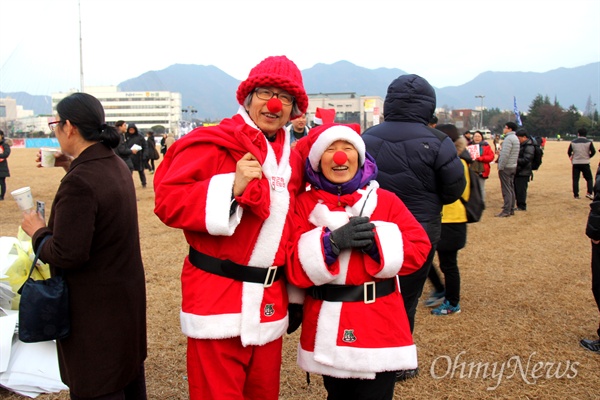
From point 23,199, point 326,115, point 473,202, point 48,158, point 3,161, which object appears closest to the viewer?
point 23,199

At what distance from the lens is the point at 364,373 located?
6.46 ft

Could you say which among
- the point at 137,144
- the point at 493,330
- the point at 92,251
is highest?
the point at 137,144

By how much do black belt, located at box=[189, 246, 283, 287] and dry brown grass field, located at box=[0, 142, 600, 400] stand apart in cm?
156

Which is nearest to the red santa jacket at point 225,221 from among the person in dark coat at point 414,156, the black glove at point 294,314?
the black glove at point 294,314

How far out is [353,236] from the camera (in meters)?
1.86

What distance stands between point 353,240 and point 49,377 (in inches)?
97.3

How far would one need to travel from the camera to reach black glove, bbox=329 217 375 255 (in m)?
1.86

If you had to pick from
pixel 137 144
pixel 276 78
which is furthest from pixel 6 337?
pixel 137 144

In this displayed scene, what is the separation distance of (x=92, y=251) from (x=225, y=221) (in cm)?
73

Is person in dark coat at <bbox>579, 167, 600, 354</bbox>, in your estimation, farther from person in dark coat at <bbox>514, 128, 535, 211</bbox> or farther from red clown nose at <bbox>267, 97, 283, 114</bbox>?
person in dark coat at <bbox>514, 128, 535, 211</bbox>

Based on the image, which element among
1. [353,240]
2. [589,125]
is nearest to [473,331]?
[353,240]

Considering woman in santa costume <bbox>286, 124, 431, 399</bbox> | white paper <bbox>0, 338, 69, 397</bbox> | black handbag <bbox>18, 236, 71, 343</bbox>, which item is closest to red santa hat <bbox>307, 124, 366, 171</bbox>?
woman in santa costume <bbox>286, 124, 431, 399</bbox>

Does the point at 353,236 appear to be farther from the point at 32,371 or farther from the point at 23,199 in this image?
the point at 32,371

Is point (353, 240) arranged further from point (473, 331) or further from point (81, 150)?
point (473, 331)
